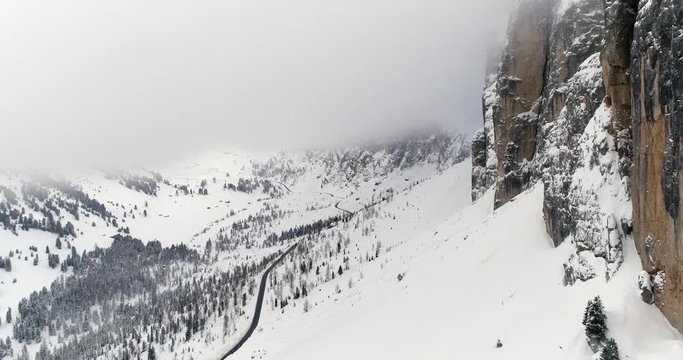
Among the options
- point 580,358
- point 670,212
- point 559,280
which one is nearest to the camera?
point 670,212

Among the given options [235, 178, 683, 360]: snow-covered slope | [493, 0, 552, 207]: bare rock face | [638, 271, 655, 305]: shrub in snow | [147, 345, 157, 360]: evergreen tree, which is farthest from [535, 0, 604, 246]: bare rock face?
[147, 345, 157, 360]: evergreen tree

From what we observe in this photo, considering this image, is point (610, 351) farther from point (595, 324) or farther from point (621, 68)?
point (621, 68)

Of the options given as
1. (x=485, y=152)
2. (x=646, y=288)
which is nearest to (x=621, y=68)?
(x=646, y=288)

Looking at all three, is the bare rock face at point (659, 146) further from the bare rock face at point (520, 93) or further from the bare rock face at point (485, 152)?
the bare rock face at point (485, 152)

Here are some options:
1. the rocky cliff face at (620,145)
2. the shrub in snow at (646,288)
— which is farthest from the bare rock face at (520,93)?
the shrub in snow at (646,288)

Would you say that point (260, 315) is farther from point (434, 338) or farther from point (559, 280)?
point (559, 280)

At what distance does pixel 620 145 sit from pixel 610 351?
45.8 ft

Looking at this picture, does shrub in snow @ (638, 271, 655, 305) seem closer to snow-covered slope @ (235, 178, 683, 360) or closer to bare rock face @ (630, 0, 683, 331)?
bare rock face @ (630, 0, 683, 331)

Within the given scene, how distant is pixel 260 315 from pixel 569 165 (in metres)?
131

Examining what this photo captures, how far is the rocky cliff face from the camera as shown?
25.3 metres

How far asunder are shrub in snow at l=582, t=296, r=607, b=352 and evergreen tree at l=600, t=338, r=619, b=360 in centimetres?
59

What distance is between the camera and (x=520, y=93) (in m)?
82.1

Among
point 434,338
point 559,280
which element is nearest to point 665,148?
point 559,280

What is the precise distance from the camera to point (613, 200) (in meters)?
32.7
